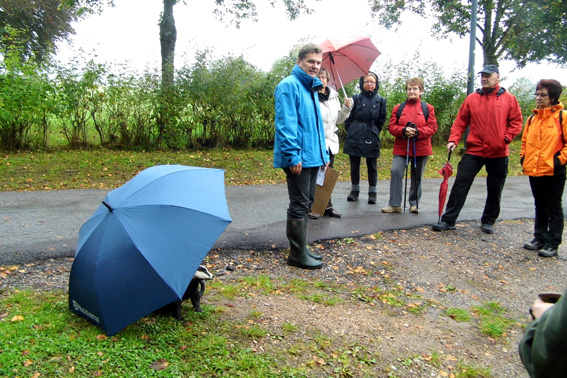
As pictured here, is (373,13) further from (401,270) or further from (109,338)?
(109,338)

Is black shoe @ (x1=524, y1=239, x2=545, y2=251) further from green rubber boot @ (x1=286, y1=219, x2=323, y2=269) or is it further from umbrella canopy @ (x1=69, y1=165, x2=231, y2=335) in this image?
umbrella canopy @ (x1=69, y1=165, x2=231, y2=335)

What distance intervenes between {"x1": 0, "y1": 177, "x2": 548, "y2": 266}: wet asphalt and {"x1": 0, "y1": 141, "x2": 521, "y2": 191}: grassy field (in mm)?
745

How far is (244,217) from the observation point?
6664mm

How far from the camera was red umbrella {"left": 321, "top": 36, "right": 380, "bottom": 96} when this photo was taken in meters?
6.64

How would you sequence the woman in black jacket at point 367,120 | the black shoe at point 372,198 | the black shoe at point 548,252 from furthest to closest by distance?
the black shoe at point 372,198, the woman in black jacket at point 367,120, the black shoe at point 548,252

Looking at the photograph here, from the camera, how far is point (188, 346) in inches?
120

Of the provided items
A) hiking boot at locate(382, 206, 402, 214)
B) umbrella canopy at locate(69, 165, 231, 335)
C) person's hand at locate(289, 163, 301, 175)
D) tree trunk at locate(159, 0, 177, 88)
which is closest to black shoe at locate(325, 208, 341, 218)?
hiking boot at locate(382, 206, 402, 214)

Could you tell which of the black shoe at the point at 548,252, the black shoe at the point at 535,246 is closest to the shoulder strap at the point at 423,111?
the black shoe at the point at 535,246

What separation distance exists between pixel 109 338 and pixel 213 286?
1.21m

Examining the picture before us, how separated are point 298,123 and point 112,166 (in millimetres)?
6662

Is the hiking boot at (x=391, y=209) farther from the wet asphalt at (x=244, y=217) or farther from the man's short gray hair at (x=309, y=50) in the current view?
the man's short gray hair at (x=309, y=50)

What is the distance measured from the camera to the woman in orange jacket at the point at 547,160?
17.4 ft

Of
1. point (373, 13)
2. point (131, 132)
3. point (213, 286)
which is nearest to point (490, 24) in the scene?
point (373, 13)

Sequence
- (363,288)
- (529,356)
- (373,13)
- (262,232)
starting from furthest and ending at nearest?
1. (373,13)
2. (262,232)
3. (363,288)
4. (529,356)
